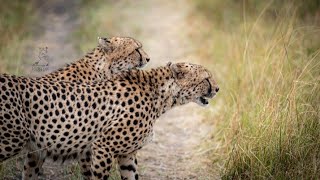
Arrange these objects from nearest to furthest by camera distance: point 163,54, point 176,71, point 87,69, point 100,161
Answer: point 100,161 < point 176,71 < point 87,69 < point 163,54

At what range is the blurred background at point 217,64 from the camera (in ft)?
18.4

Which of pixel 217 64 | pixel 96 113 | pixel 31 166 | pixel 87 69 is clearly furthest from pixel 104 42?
pixel 217 64

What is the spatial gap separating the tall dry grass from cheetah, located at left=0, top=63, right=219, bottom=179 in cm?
72

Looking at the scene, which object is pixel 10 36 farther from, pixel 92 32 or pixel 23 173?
pixel 23 173

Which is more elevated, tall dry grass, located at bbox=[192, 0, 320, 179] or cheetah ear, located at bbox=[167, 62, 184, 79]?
cheetah ear, located at bbox=[167, 62, 184, 79]

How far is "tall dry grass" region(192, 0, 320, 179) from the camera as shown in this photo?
5.45 meters

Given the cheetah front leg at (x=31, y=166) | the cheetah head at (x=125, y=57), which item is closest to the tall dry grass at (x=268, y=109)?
the cheetah head at (x=125, y=57)

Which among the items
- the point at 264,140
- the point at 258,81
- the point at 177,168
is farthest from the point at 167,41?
the point at 264,140

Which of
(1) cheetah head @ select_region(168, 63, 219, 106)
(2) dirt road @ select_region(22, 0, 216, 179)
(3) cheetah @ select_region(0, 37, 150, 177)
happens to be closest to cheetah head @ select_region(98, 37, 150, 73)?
(3) cheetah @ select_region(0, 37, 150, 177)

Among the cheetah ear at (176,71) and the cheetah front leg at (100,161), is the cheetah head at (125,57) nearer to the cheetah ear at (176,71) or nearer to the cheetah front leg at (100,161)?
the cheetah ear at (176,71)

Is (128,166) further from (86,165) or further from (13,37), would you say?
(13,37)

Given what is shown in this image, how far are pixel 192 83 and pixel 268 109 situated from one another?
2.29 ft

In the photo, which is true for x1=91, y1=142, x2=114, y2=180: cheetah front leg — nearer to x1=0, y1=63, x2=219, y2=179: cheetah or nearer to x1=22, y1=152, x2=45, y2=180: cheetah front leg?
x1=0, y1=63, x2=219, y2=179: cheetah

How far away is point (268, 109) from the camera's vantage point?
5840 mm
